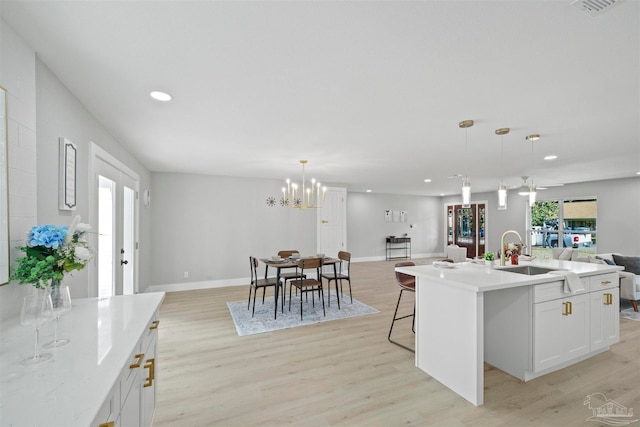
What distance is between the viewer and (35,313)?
110 centimetres

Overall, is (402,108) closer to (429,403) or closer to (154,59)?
(154,59)

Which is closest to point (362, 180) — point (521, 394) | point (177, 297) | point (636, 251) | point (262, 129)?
point (262, 129)

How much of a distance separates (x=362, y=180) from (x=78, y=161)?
5563 mm

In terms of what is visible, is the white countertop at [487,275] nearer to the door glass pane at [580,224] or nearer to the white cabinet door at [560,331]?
the white cabinet door at [560,331]

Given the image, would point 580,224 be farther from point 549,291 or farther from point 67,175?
point 67,175

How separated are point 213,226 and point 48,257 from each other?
191 inches

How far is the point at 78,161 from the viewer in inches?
87.7

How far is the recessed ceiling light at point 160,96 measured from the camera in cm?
219

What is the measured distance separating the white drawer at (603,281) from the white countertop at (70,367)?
3.87 metres

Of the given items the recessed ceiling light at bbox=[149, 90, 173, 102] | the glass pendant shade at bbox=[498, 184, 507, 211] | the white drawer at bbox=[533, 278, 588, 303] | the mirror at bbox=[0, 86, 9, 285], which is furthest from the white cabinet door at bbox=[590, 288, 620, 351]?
the mirror at bbox=[0, 86, 9, 285]

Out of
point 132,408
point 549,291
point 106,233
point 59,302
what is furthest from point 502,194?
point 106,233

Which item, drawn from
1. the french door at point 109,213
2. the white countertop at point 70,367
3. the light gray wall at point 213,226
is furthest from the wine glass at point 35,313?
the light gray wall at point 213,226

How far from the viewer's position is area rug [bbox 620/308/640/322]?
13.6 ft

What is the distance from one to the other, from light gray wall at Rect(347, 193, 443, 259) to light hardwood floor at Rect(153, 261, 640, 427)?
605cm
